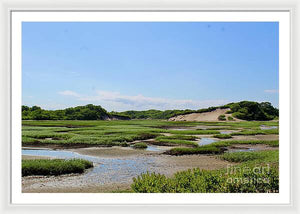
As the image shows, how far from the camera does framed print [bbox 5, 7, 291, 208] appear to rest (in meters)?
2.98

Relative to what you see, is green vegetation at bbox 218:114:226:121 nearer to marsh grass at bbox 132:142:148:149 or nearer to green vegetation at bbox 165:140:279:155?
green vegetation at bbox 165:140:279:155

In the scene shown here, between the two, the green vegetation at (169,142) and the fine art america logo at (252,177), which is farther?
the green vegetation at (169,142)

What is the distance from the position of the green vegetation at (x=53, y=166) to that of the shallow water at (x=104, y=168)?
12 centimetres

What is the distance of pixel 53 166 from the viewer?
2924mm

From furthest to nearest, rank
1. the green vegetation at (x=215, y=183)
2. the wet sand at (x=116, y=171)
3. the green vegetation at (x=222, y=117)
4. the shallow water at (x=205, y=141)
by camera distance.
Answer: the shallow water at (x=205, y=141) → the green vegetation at (x=222, y=117) → the wet sand at (x=116, y=171) → the green vegetation at (x=215, y=183)

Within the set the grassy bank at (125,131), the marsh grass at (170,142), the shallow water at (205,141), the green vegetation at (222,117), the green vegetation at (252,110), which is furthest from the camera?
the shallow water at (205,141)

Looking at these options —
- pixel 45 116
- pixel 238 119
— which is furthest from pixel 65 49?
pixel 238 119

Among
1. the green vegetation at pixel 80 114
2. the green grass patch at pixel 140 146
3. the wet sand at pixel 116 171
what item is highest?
the green vegetation at pixel 80 114

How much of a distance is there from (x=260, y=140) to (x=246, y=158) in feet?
2.25

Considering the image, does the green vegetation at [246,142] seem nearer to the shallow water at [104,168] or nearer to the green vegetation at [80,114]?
the shallow water at [104,168]

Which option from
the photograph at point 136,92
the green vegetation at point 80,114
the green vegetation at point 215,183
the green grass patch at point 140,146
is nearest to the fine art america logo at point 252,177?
the green vegetation at point 215,183

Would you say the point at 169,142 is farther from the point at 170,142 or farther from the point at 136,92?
the point at 136,92

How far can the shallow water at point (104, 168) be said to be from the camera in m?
2.81
